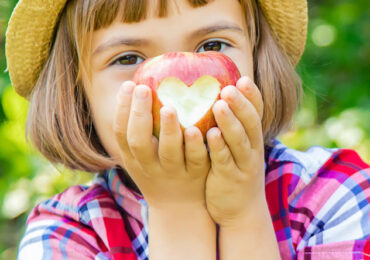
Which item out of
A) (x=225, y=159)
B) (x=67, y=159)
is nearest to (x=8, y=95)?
(x=67, y=159)

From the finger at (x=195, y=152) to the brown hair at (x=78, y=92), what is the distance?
368 millimetres

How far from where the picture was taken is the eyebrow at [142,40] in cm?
115

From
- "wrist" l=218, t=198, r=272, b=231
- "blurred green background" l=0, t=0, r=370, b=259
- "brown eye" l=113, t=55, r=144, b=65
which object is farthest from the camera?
"blurred green background" l=0, t=0, r=370, b=259

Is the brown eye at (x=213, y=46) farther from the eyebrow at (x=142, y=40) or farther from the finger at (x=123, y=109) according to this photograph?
the finger at (x=123, y=109)

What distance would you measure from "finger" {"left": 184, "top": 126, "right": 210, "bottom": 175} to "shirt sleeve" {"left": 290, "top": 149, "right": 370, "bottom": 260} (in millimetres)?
335

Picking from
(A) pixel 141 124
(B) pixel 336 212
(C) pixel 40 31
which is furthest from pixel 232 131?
(C) pixel 40 31

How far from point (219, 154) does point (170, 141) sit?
10cm

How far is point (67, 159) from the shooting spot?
4.70 feet

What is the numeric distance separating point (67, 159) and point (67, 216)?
157 mm

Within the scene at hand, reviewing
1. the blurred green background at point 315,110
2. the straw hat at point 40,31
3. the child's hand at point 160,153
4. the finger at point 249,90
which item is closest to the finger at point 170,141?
the child's hand at point 160,153

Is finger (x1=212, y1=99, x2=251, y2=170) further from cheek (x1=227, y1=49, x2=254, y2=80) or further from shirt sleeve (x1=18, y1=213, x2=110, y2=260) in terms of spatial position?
shirt sleeve (x1=18, y1=213, x2=110, y2=260)

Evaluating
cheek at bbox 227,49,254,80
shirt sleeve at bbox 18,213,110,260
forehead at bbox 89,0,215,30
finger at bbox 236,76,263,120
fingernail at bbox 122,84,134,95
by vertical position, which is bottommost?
shirt sleeve at bbox 18,213,110,260

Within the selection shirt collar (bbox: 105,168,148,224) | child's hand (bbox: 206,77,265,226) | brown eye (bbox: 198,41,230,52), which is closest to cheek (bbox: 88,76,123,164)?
shirt collar (bbox: 105,168,148,224)

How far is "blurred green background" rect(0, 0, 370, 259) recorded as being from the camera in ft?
7.16
